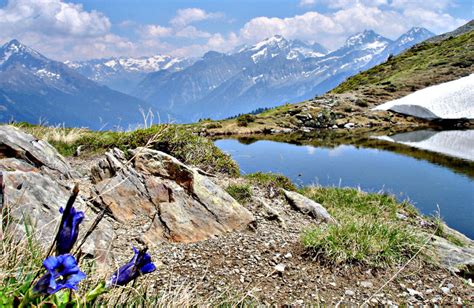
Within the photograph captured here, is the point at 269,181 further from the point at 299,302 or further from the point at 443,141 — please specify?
the point at 443,141

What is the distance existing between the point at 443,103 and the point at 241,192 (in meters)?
46.0

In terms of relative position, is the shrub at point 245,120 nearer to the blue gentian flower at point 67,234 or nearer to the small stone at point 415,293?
the small stone at point 415,293

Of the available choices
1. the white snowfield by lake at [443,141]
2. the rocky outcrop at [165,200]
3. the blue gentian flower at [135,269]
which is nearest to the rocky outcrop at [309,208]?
the rocky outcrop at [165,200]

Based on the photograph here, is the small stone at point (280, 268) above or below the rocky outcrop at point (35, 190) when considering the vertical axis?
below

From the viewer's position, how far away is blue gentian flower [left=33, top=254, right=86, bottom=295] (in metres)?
1.40

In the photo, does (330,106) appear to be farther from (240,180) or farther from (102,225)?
(102,225)

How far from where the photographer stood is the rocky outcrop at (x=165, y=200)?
23.5 ft

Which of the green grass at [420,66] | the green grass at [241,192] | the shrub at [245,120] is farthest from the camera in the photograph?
the green grass at [420,66]

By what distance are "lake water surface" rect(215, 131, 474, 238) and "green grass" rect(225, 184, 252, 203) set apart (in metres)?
3.67

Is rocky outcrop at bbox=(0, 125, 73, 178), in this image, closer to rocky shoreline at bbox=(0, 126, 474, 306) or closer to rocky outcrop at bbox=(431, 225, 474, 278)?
rocky shoreline at bbox=(0, 126, 474, 306)

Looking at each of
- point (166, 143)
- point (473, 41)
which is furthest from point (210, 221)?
point (473, 41)

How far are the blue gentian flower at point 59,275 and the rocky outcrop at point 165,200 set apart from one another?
5.38m

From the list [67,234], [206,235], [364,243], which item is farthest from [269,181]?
[67,234]

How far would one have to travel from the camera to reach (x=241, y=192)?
907 cm
